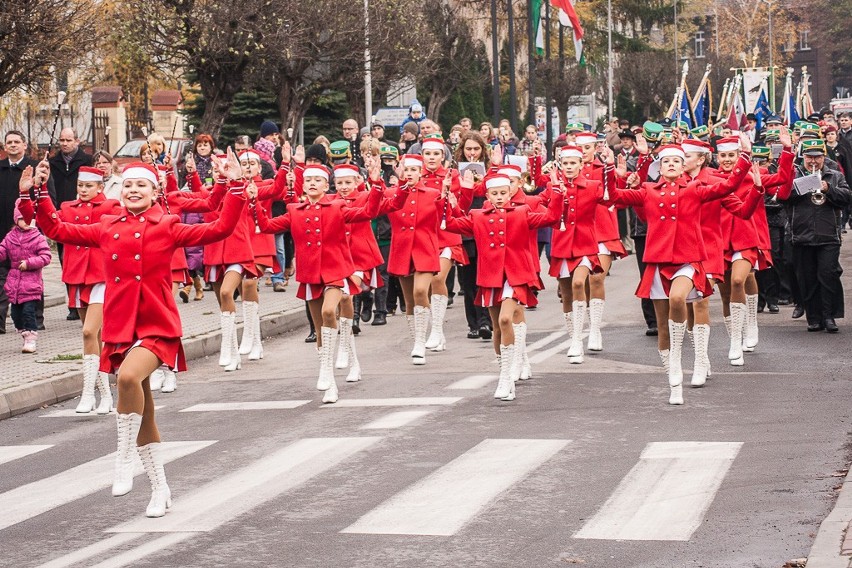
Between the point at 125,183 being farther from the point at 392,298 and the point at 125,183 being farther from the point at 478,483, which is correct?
the point at 392,298

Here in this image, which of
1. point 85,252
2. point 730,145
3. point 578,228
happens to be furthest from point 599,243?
point 85,252

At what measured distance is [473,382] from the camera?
13406 millimetres

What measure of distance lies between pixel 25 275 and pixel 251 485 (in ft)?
24.4

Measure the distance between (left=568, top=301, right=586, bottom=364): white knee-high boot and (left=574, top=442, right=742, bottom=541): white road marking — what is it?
4.12 metres

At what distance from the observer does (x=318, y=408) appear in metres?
12.3

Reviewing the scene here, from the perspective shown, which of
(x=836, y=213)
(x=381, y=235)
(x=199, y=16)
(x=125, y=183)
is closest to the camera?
(x=125, y=183)

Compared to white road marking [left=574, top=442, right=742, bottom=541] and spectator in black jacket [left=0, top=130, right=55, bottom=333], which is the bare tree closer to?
spectator in black jacket [left=0, top=130, right=55, bottom=333]

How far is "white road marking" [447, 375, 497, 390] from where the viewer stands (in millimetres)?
13125

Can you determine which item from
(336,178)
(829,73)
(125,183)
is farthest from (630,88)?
(125,183)

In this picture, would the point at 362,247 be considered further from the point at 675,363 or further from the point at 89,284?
the point at 675,363

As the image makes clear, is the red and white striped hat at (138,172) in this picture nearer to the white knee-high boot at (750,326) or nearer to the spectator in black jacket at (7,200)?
the white knee-high boot at (750,326)

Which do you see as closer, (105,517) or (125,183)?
(105,517)

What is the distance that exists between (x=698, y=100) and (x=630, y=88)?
159ft

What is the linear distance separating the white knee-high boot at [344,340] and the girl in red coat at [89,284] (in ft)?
6.94
